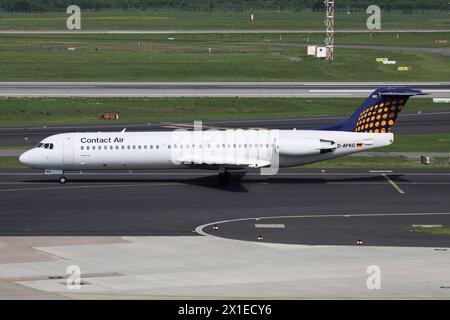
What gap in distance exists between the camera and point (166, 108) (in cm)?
10206

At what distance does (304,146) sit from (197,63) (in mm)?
76027

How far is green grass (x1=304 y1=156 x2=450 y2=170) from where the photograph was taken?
72312 millimetres

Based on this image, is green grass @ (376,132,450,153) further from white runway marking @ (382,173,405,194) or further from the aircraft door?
the aircraft door

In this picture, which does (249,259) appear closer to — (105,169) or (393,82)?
(105,169)

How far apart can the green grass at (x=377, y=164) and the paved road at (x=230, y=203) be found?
2286 millimetres

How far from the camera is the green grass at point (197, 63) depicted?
12825cm

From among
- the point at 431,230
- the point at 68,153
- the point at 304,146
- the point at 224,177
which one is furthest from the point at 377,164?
the point at 68,153

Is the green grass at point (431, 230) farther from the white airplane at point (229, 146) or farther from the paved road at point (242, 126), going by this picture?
the paved road at point (242, 126)

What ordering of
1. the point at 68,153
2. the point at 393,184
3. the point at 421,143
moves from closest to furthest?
the point at 393,184 < the point at 68,153 < the point at 421,143

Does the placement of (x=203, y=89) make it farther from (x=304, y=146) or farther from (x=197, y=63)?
(x=304, y=146)

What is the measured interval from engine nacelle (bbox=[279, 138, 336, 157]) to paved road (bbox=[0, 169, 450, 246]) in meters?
2.41

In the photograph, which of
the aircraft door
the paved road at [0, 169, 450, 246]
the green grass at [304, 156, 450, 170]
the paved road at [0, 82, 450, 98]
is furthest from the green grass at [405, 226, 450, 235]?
the paved road at [0, 82, 450, 98]

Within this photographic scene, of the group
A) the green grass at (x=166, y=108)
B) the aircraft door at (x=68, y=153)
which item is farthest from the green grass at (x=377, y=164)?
the green grass at (x=166, y=108)
